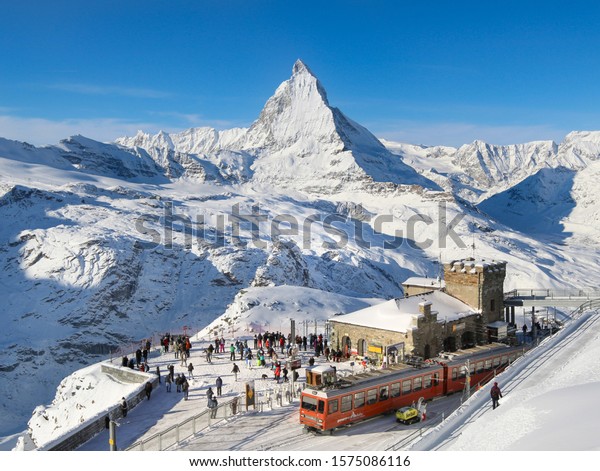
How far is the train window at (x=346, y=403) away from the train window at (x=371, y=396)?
1309 millimetres

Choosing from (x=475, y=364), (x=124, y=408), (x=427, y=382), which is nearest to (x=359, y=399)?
(x=427, y=382)

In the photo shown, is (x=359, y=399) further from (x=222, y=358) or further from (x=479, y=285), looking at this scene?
(x=479, y=285)

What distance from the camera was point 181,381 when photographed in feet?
→ 106

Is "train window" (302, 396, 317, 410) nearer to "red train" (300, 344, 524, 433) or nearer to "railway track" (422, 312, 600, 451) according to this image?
"red train" (300, 344, 524, 433)

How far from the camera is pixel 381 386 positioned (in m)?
28.0

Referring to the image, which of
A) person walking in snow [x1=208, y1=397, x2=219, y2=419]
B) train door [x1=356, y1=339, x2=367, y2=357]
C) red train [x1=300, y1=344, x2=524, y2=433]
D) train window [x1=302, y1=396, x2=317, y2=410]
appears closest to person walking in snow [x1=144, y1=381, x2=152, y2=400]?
person walking in snow [x1=208, y1=397, x2=219, y2=419]

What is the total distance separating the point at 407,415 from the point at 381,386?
6.08 ft

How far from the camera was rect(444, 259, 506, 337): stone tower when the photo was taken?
4328 cm

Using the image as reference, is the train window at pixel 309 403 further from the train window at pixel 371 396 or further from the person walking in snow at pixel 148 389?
the person walking in snow at pixel 148 389

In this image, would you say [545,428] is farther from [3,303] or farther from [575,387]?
[3,303]

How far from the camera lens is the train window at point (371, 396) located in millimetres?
27297

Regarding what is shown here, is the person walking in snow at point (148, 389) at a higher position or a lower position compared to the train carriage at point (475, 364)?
lower

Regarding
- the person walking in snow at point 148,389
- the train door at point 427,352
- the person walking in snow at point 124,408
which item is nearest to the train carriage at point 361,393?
the train door at point 427,352

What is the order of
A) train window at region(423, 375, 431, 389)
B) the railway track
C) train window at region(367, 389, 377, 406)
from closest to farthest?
1. the railway track
2. train window at region(367, 389, 377, 406)
3. train window at region(423, 375, 431, 389)
